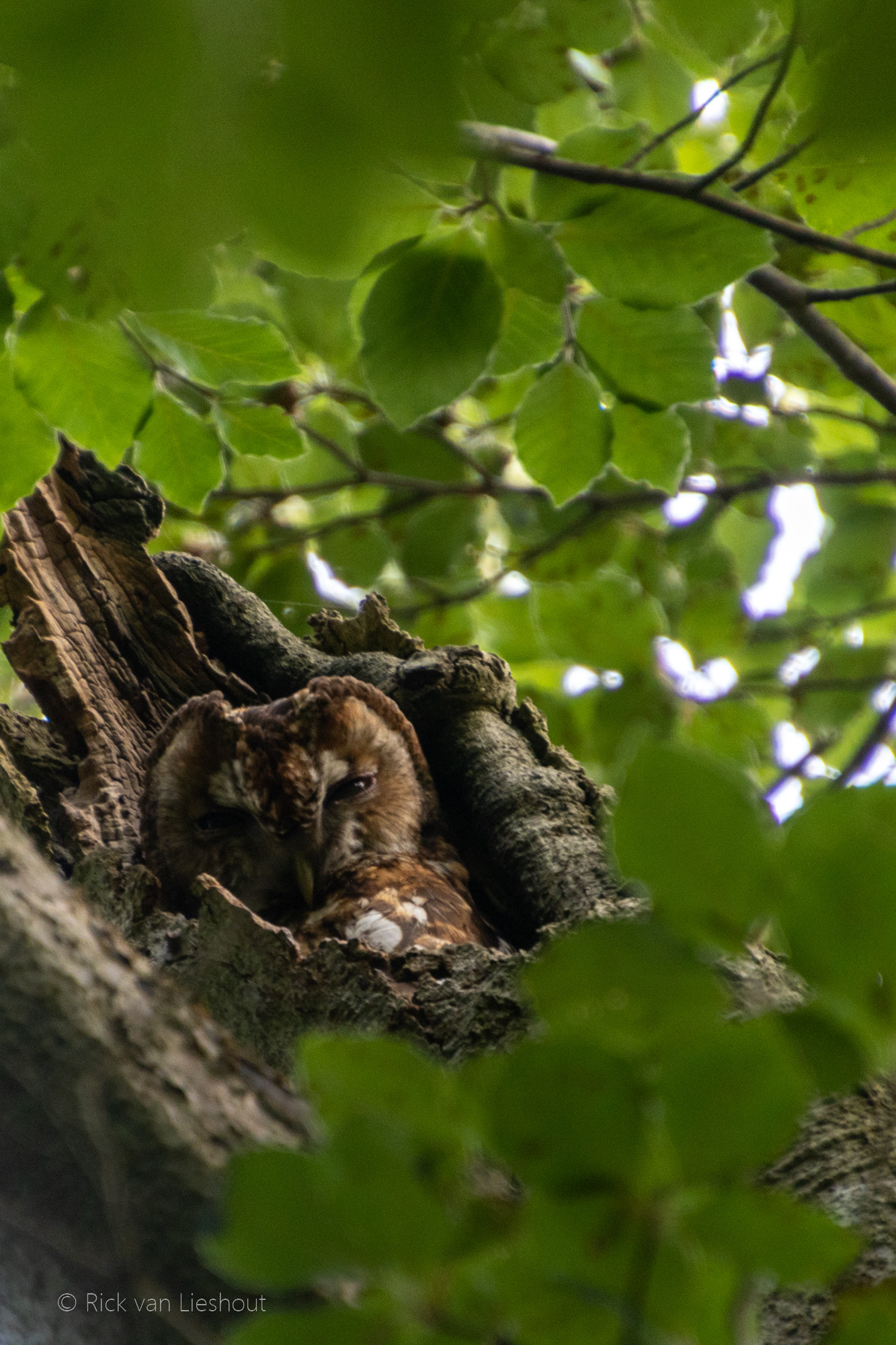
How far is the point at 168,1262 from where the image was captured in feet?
1.91

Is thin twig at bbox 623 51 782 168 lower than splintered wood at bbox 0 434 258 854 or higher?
higher

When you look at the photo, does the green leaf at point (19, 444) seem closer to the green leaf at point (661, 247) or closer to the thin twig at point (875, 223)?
the green leaf at point (661, 247)

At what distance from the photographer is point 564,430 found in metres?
1.39

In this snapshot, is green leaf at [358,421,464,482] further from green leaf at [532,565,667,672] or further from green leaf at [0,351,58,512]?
green leaf at [0,351,58,512]

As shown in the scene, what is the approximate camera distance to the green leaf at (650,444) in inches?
57.1

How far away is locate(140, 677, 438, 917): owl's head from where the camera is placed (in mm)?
1975

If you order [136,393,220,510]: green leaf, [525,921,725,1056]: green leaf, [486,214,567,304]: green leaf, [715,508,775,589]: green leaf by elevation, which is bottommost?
[525,921,725,1056]: green leaf

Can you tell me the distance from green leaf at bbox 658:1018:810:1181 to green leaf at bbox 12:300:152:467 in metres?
1.04

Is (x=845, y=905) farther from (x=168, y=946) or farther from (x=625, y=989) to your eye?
(x=168, y=946)

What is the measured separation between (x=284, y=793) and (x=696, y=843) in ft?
5.28

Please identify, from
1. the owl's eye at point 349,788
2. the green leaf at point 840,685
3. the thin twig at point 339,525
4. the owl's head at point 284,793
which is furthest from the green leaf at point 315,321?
the green leaf at point 840,685

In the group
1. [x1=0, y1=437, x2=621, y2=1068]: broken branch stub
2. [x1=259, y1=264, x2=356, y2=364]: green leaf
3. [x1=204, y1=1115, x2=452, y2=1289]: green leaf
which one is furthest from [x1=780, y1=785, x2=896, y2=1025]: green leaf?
[x1=259, y1=264, x2=356, y2=364]: green leaf

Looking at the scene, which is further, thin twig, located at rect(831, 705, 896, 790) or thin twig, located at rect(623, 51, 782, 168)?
thin twig, located at rect(831, 705, 896, 790)

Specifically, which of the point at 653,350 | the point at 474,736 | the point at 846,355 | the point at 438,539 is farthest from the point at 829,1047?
the point at 438,539
